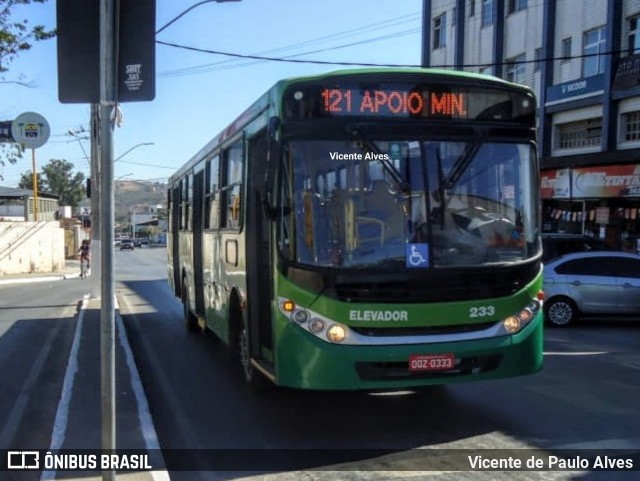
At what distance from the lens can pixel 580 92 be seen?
24.4m

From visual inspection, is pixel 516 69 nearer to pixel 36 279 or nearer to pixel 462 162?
pixel 36 279

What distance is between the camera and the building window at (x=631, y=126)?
73.9 feet

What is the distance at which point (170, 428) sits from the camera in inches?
258

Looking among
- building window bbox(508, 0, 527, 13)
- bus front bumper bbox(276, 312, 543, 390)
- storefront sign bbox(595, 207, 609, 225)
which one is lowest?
bus front bumper bbox(276, 312, 543, 390)

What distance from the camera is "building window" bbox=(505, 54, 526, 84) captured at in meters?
28.0

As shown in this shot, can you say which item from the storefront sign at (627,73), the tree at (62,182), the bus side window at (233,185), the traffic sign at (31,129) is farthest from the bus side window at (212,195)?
the tree at (62,182)

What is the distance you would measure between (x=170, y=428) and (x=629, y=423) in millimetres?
4310

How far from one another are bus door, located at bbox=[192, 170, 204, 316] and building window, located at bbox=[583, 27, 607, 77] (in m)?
17.3

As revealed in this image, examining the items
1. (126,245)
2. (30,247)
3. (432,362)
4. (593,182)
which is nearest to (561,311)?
(432,362)

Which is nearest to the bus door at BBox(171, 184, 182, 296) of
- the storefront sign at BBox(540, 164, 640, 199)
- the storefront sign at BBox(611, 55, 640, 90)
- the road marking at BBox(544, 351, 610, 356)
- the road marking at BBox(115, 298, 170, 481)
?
the road marking at BBox(115, 298, 170, 481)

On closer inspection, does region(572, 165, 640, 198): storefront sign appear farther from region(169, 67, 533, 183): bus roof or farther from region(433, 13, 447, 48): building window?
region(169, 67, 533, 183): bus roof

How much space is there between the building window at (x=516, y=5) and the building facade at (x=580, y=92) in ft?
0.18

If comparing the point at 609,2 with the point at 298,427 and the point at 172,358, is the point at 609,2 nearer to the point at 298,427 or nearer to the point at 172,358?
the point at 172,358

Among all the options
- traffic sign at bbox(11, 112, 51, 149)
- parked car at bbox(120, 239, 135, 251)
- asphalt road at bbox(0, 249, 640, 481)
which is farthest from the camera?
parked car at bbox(120, 239, 135, 251)
